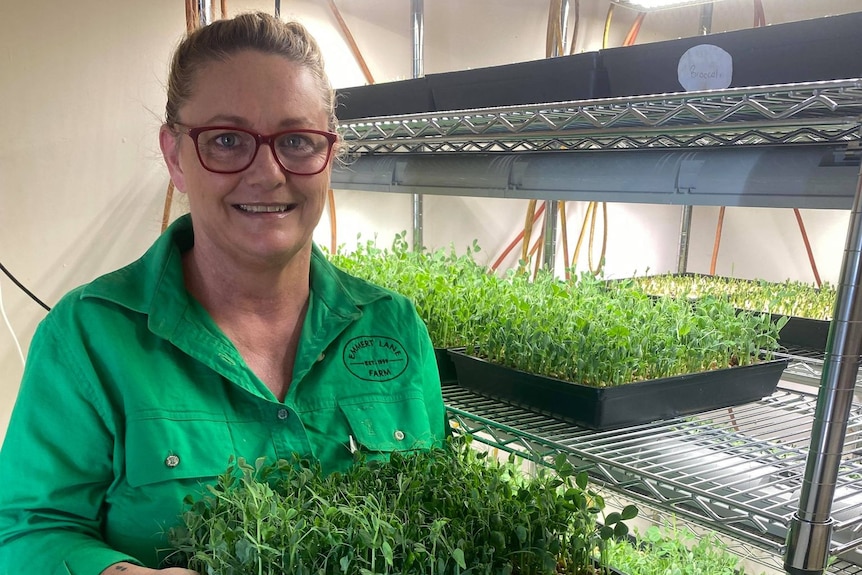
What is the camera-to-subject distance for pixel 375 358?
1.13 m

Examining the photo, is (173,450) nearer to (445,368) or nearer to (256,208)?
(256,208)

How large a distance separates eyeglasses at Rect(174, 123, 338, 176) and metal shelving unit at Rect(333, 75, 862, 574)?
16.0 inches

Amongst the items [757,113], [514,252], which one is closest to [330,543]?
[757,113]

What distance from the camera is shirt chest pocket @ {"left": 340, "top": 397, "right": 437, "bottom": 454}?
1.04 meters

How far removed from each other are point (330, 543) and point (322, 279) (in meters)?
0.56

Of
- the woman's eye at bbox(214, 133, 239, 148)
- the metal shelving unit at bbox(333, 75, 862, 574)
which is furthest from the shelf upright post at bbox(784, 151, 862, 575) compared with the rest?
the woman's eye at bbox(214, 133, 239, 148)

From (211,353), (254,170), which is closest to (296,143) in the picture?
(254,170)

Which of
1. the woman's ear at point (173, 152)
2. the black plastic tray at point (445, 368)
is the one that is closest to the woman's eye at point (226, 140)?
the woman's ear at point (173, 152)

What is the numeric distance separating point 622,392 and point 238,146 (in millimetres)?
793

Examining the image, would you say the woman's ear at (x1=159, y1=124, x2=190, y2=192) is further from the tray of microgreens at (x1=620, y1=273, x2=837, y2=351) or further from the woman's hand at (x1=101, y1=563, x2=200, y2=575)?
the tray of microgreens at (x1=620, y1=273, x2=837, y2=351)

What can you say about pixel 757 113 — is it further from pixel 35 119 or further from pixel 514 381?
pixel 35 119

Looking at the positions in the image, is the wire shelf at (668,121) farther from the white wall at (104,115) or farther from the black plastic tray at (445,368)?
the white wall at (104,115)

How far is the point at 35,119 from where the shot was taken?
82.1 inches

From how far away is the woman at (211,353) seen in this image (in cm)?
90
